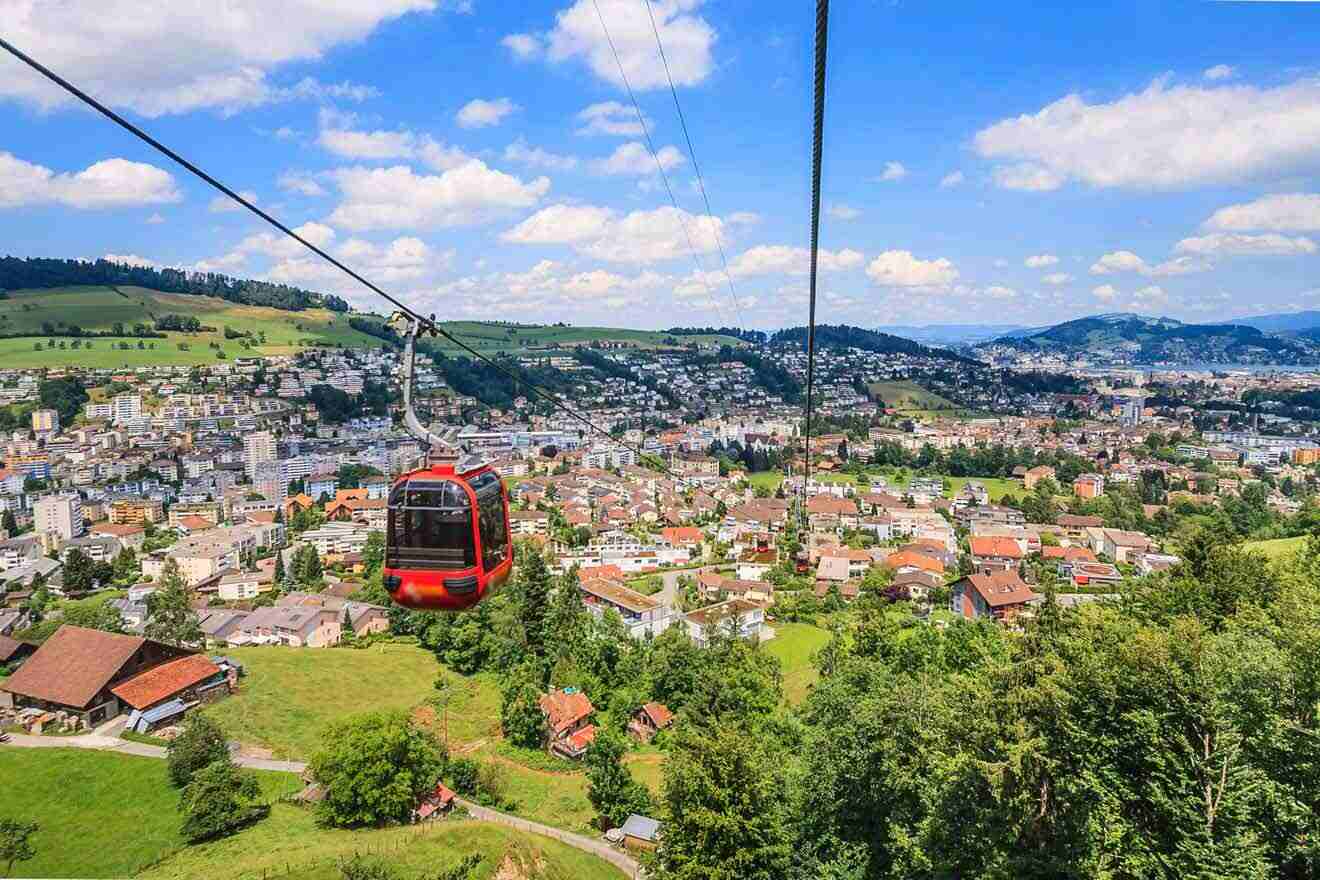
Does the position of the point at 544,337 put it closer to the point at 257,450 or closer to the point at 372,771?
the point at 257,450

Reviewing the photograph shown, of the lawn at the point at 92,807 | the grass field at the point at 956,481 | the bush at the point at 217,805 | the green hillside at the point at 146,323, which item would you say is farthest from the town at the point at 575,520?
the green hillside at the point at 146,323

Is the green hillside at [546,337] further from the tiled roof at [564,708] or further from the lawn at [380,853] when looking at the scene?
the lawn at [380,853]

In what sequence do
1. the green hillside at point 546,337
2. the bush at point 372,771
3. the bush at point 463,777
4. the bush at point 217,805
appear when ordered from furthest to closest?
1. the green hillside at point 546,337
2. the bush at point 463,777
3. the bush at point 372,771
4. the bush at point 217,805

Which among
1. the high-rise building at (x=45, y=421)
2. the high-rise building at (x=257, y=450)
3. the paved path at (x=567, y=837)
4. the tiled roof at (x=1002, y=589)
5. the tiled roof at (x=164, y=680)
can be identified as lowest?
the paved path at (x=567, y=837)

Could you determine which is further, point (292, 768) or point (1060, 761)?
point (292, 768)

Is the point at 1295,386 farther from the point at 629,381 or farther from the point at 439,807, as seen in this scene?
the point at 439,807

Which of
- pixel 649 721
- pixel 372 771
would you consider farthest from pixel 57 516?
pixel 372 771
